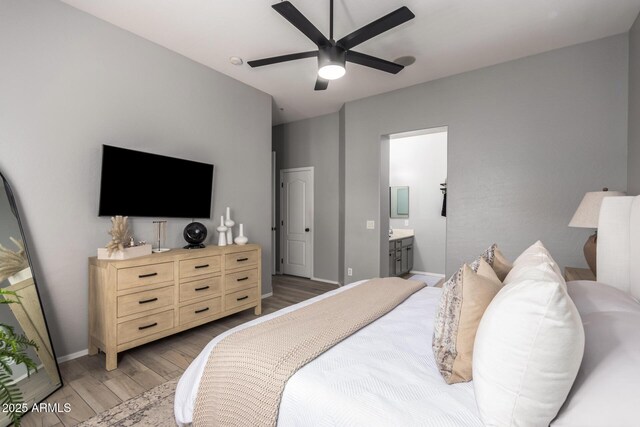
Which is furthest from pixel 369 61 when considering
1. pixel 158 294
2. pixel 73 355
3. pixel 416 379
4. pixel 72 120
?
pixel 73 355

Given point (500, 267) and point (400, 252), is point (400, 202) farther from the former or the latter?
point (500, 267)

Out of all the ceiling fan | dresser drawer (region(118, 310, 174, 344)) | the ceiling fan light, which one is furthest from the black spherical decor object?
the ceiling fan light

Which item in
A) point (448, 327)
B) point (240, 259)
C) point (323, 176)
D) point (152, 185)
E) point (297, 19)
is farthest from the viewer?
point (323, 176)

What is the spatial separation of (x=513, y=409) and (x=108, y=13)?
3665 mm

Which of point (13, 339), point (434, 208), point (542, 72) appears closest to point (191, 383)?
point (13, 339)

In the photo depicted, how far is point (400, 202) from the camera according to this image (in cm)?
609

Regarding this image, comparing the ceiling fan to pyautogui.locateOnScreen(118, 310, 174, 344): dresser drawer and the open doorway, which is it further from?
the open doorway

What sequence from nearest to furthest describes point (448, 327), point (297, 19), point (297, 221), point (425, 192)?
point (448, 327) → point (297, 19) → point (297, 221) → point (425, 192)

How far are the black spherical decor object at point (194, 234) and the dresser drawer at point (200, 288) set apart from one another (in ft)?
1.37

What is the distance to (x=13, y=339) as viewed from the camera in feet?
4.12

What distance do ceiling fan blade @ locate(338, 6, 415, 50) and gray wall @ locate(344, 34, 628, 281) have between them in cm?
201

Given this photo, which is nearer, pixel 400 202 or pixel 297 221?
pixel 297 221

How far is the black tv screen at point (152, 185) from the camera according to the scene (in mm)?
2619

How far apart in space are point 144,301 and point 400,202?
15.9ft
